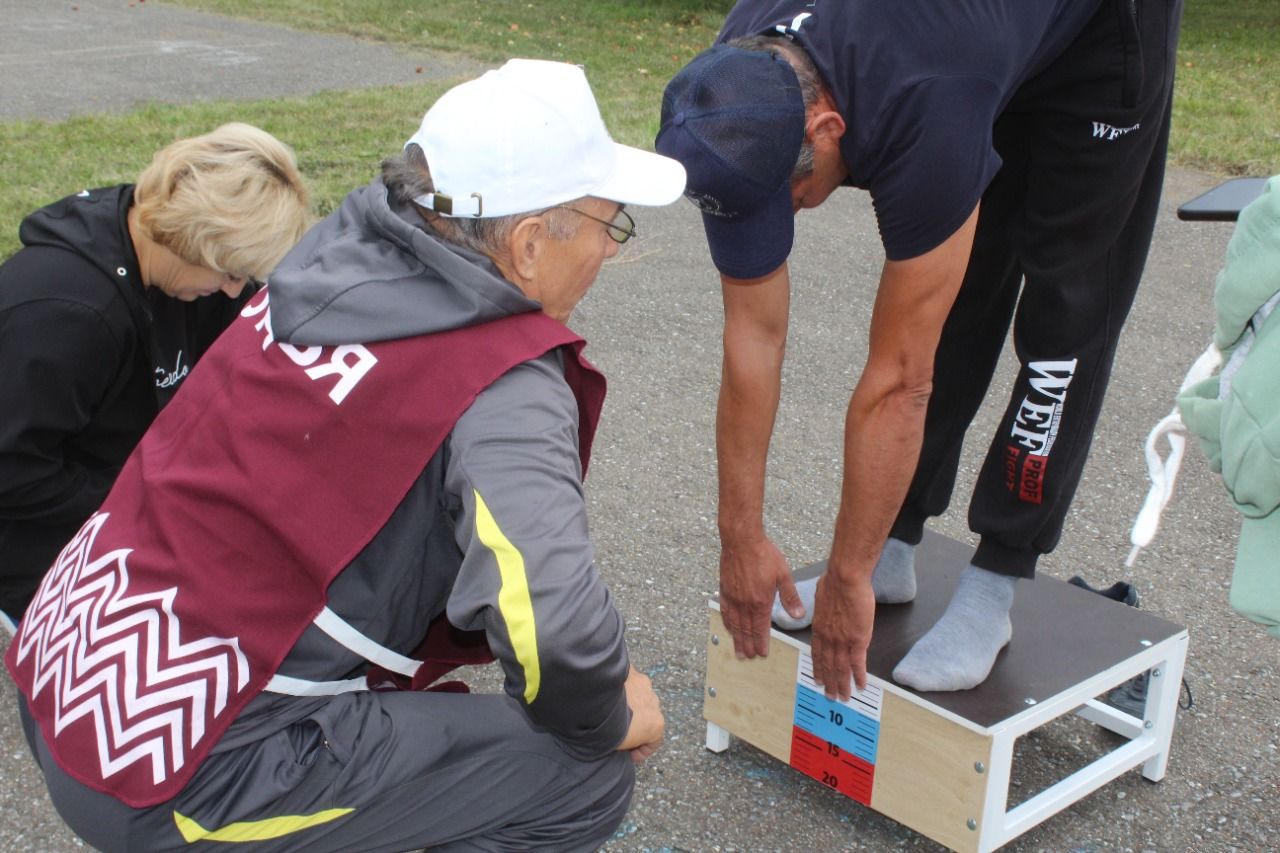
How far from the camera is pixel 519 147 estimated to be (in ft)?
5.47

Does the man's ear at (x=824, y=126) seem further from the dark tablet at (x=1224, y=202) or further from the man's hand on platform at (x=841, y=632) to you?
the man's hand on platform at (x=841, y=632)

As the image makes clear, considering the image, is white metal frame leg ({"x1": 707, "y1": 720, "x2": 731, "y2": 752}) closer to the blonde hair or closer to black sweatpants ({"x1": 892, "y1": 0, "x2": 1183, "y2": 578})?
black sweatpants ({"x1": 892, "y1": 0, "x2": 1183, "y2": 578})

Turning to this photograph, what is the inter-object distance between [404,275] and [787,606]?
3.56 ft

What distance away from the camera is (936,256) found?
205cm

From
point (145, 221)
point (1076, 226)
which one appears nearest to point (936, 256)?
point (1076, 226)

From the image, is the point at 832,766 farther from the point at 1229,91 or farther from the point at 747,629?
the point at 1229,91

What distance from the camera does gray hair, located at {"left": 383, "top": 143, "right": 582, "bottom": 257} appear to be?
5.56ft

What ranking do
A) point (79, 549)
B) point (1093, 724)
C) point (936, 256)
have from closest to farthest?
point (79, 549)
point (936, 256)
point (1093, 724)

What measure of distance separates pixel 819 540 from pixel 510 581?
2.20 metres

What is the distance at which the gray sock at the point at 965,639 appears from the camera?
7.73ft

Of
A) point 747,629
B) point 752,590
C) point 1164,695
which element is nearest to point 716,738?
point 747,629

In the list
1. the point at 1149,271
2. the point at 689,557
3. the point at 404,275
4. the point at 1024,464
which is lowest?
the point at 1149,271

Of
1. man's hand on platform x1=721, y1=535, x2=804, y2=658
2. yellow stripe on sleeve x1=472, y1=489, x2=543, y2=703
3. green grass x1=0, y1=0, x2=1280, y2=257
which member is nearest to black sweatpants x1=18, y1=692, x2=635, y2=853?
yellow stripe on sleeve x1=472, y1=489, x2=543, y2=703

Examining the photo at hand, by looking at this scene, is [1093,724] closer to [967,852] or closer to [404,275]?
[967,852]
